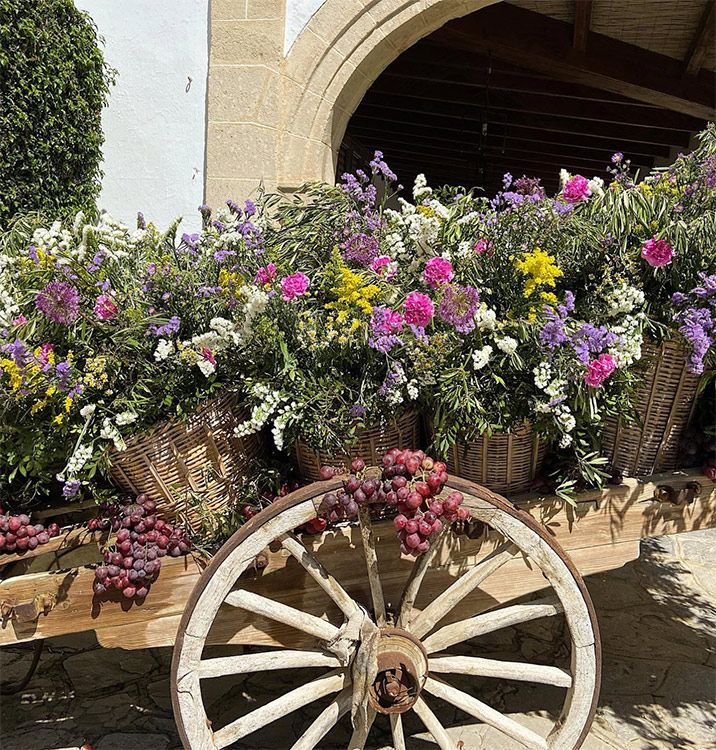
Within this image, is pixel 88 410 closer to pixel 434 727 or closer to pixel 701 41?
pixel 434 727

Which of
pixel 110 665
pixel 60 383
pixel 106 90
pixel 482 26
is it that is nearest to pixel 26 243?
pixel 60 383

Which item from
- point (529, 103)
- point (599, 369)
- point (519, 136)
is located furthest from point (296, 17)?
point (519, 136)

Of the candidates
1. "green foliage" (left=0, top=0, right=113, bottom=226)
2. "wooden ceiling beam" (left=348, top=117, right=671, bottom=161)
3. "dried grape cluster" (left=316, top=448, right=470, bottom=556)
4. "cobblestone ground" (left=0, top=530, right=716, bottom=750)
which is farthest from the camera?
"wooden ceiling beam" (left=348, top=117, right=671, bottom=161)

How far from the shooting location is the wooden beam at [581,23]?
4.09m

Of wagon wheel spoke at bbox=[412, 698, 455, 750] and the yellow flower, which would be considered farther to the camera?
wagon wheel spoke at bbox=[412, 698, 455, 750]

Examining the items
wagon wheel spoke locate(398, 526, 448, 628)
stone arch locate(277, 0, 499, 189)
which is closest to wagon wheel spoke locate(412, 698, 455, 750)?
wagon wheel spoke locate(398, 526, 448, 628)

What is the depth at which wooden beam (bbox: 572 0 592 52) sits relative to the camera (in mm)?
4086

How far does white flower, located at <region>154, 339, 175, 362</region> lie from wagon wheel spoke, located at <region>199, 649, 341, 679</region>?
0.71m

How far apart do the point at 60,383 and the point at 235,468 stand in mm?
464

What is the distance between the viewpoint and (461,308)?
58.7 inches

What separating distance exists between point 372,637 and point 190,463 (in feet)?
1.97

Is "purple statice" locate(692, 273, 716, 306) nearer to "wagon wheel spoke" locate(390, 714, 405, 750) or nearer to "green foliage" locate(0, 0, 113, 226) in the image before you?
"wagon wheel spoke" locate(390, 714, 405, 750)

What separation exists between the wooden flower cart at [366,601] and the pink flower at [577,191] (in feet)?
2.55

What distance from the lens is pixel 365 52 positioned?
9.77ft
